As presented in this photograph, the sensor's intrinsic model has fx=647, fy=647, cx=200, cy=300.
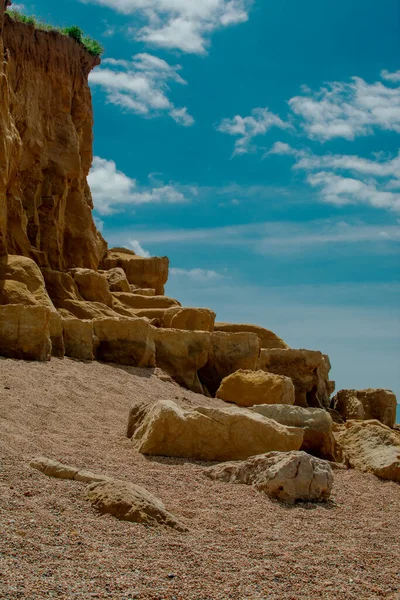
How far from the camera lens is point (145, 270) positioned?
27062 mm

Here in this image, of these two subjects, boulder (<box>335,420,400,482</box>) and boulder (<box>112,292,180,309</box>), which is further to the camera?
boulder (<box>112,292,180,309</box>)

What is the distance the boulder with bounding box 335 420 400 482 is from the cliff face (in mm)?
12931

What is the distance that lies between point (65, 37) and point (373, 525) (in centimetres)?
2257

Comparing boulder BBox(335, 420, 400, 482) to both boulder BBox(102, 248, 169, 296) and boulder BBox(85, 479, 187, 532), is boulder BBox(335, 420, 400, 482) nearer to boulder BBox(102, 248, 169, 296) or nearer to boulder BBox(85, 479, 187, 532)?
boulder BBox(85, 479, 187, 532)

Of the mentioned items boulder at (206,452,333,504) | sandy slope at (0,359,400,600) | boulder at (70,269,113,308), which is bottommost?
sandy slope at (0,359,400,600)

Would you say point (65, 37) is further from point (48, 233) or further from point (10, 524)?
point (10, 524)

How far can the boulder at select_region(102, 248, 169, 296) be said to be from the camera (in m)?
26.9

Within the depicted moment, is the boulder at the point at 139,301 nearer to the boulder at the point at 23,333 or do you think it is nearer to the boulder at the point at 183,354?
the boulder at the point at 183,354

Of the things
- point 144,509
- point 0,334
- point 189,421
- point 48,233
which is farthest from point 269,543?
point 48,233

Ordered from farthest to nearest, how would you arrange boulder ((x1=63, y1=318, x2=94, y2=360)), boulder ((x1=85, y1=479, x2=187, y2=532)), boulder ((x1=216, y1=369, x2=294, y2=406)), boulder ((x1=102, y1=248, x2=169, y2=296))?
boulder ((x1=102, y1=248, x2=169, y2=296)), boulder ((x1=63, y1=318, x2=94, y2=360)), boulder ((x1=216, y1=369, x2=294, y2=406)), boulder ((x1=85, y1=479, x2=187, y2=532))

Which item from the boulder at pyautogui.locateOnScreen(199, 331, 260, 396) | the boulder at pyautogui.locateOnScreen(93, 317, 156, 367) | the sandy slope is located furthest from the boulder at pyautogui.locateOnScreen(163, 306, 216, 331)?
the sandy slope

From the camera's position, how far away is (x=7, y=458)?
5.29 m

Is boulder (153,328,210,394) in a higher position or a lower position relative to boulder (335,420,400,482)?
higher

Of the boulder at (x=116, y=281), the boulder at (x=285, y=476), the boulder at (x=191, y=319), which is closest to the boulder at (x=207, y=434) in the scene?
the boulder at (x=285, y=476)
